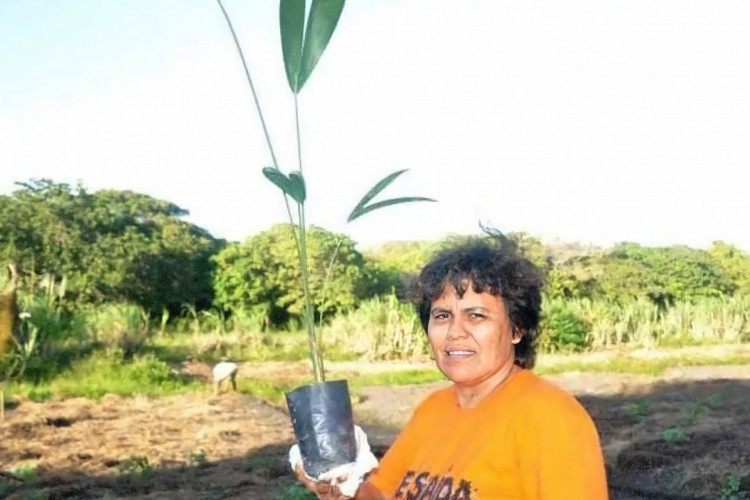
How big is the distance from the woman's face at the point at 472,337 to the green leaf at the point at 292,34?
0.34 metres

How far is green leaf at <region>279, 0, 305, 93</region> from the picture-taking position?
1239 mm

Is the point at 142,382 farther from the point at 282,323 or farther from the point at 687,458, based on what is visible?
the point at 687,458

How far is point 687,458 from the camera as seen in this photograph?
175 inches

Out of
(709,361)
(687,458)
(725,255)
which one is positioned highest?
(725,255)

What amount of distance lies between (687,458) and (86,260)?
3.33 meters

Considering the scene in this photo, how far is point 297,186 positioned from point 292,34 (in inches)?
7.9

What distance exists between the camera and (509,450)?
1.08 meters

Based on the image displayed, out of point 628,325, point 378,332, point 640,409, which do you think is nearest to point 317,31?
point 640,409

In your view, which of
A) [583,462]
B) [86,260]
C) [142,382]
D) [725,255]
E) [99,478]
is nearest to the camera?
[583,462]

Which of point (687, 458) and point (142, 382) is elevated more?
point (142, 382)

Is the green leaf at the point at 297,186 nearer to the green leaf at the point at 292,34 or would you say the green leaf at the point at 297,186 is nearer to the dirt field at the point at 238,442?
the green leaf at the point at 292,34

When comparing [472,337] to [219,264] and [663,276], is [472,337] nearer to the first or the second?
[219,264]

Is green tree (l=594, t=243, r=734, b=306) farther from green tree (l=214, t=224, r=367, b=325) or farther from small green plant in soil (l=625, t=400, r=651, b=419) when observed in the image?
green tree (l=214, t=224, r=367, b=325)

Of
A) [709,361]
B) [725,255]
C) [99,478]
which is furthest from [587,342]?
[99,478]
